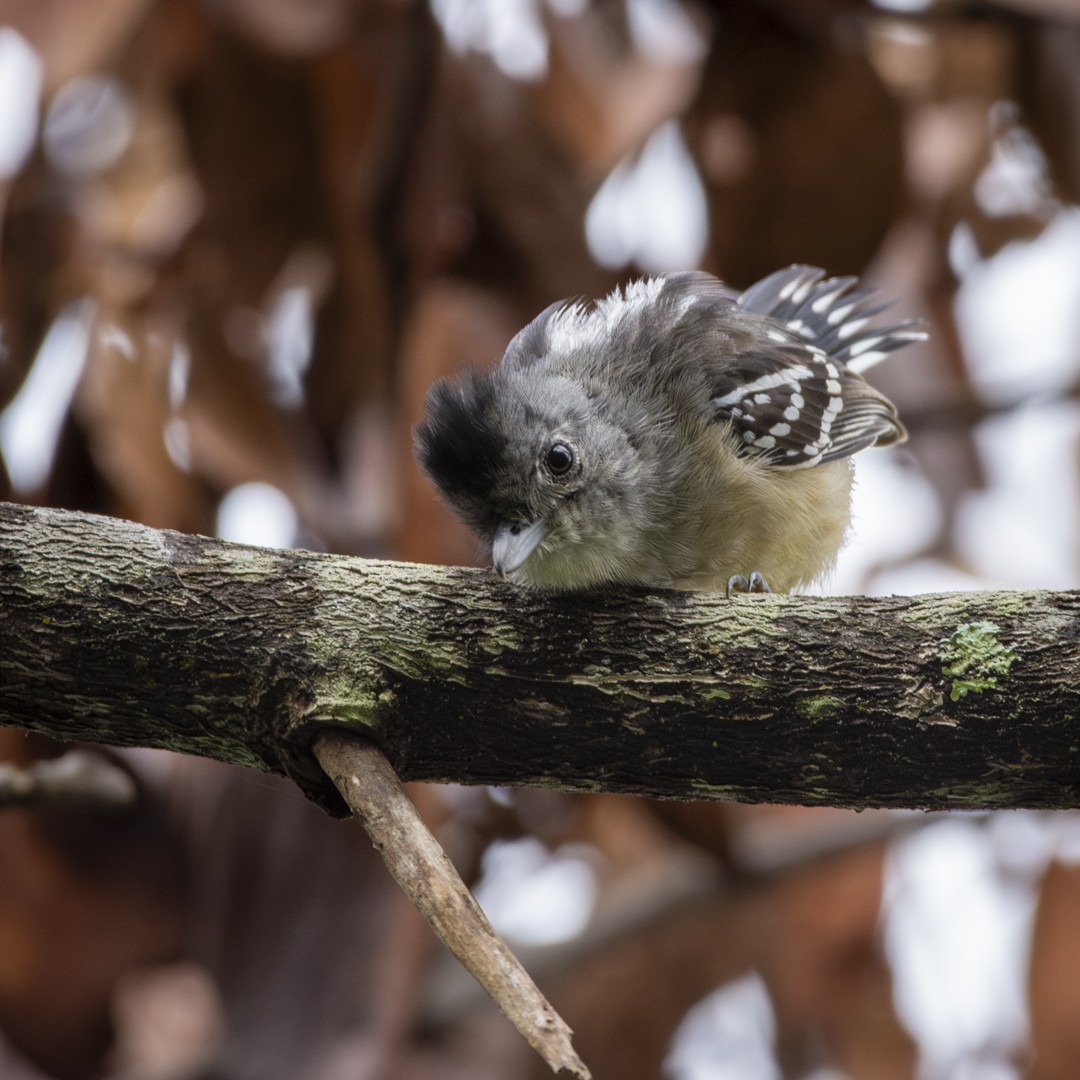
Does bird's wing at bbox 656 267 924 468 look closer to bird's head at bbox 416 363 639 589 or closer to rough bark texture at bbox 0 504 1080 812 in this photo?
bird's head at bbox 416 363 639 589

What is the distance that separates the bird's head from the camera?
111 inches

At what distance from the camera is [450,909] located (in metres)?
1.67

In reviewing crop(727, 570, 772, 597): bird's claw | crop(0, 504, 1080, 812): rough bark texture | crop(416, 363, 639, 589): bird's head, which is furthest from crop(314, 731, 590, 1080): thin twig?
crop(727, 570, 772, 597): bird's claw

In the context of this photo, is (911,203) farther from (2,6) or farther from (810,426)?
(2,6)

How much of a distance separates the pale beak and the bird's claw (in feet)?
2.08

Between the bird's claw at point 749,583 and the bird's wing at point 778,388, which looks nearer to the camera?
the bird's claw at point 749,583

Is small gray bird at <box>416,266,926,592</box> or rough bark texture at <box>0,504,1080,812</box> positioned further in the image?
small gray bird at <box>416,266,926,592</box>

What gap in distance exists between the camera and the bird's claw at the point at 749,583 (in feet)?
10.7

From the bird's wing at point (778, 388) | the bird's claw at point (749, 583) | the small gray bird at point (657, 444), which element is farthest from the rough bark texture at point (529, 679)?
the bird's wing at point (778, 388)

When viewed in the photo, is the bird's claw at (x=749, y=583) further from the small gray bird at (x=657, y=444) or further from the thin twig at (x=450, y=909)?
the thin twig at (x=450, y=909)

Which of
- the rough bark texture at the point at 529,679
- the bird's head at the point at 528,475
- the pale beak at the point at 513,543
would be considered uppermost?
the bird's head at the point at 528,475

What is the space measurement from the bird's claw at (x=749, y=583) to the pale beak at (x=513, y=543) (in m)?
0.63

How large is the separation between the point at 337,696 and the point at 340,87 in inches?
125

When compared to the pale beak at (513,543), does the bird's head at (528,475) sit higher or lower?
higher
